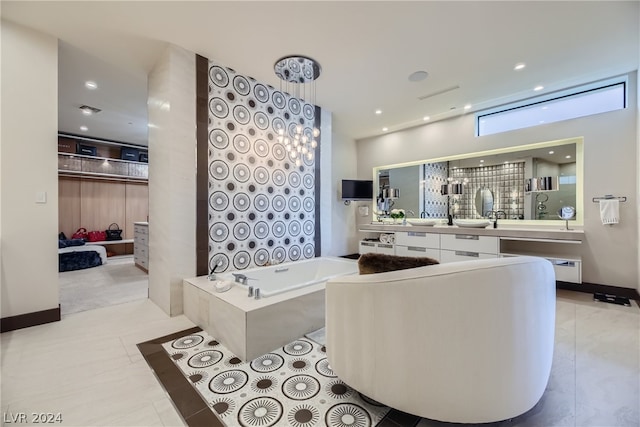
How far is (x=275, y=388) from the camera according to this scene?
5.31 ft

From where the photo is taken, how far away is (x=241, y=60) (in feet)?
10.1

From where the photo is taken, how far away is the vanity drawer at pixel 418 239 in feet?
13.9

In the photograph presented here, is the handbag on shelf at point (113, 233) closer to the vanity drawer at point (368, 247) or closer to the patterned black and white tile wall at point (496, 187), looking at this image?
the vanity drawer at point (368, 247)

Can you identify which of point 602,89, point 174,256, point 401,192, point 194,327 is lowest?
point 194,327

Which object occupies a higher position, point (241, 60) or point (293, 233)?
point (241, 60)

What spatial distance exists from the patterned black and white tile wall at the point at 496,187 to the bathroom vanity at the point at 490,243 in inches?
18.6

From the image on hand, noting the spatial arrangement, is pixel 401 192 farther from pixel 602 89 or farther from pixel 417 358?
pixel 417 358

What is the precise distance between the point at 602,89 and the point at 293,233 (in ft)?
15.5

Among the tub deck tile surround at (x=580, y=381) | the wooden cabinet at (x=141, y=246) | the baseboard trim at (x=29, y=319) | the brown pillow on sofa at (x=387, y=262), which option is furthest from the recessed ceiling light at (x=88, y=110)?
the brown pillow on sofa at (x=387, y=262)

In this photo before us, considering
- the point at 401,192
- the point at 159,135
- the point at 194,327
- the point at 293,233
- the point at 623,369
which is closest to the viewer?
the point at 623,369

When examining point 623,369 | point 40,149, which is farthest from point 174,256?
point 623,369

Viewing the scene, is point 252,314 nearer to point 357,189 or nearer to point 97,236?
point 357,189

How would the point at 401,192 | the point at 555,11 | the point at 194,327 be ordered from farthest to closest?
the point at 401,192, the point at 194,327, the point at 555,11

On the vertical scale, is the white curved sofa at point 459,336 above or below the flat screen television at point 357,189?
below
